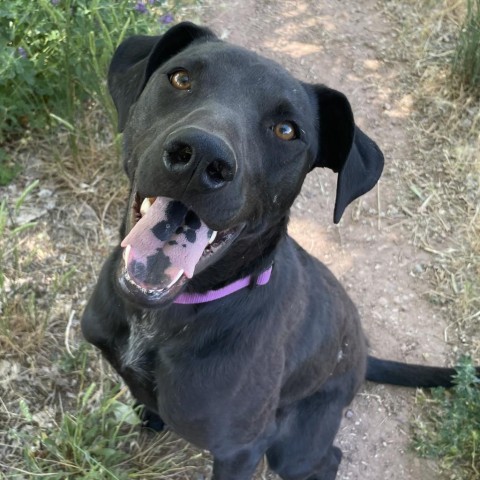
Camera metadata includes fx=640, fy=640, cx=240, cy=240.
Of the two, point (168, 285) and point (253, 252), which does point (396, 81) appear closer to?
point (253, 252)

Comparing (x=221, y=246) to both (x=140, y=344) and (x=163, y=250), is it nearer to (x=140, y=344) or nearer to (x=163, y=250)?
(x=163, y=250)

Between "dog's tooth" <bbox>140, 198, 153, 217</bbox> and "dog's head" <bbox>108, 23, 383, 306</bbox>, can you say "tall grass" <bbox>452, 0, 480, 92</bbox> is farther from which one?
"dog's tooth" <bbox>140, 198, 153, 217</bbox>

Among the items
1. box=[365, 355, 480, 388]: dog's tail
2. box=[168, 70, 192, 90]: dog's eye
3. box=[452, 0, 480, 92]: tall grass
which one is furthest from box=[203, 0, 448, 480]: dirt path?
box=[168, 70, 192, 90]: dog's eye

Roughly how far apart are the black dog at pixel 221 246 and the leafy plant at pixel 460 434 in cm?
77

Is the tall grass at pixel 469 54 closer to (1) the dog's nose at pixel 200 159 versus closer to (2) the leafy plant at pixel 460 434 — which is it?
(2) the leafy plant at pixel 460 434

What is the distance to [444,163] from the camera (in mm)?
4406

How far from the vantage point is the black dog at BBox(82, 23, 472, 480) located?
70.1 inches

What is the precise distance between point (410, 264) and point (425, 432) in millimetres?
1097

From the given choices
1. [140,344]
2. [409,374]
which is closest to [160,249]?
[140,344]

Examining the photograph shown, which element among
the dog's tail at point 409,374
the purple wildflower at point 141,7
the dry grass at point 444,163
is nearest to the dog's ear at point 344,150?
the dog's tail at point 409,374

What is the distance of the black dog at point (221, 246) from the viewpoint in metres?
1.78

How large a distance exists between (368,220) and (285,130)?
218 centimetres

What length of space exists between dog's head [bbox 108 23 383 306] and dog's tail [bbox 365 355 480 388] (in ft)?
3.86

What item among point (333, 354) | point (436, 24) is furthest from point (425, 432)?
point (436, 24)
